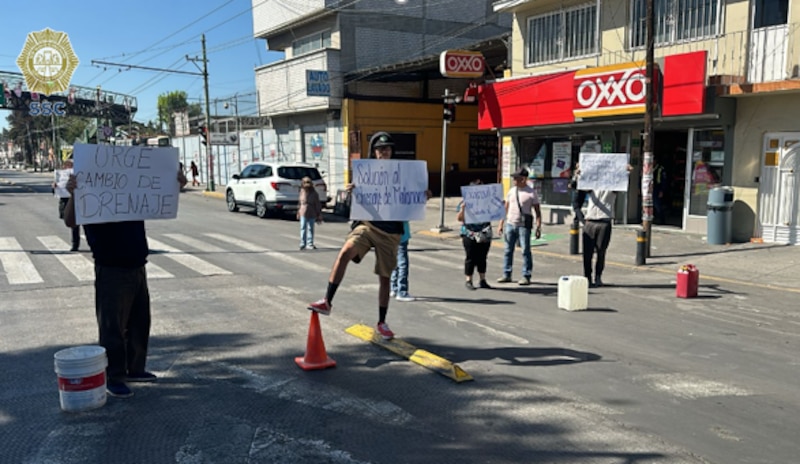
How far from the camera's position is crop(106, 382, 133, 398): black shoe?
4562mm

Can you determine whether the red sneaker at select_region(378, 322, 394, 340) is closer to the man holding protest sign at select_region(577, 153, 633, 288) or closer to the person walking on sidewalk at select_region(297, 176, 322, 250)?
the man holding protest sign at select_region(577, 153, 633, 288)

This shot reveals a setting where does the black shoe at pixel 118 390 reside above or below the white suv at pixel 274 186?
below

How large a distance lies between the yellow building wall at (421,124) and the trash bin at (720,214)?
49.2 ft

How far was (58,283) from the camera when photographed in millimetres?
8984

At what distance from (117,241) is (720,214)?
1265cm

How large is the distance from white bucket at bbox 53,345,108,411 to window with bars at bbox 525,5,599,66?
1518 centimetres

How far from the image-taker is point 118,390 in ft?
15.0

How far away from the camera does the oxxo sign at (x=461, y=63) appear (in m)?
18.4

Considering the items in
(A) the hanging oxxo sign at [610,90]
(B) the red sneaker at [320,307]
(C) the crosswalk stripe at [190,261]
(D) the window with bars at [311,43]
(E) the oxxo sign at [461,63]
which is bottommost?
(C) the crosswalk stripe at [190,261]

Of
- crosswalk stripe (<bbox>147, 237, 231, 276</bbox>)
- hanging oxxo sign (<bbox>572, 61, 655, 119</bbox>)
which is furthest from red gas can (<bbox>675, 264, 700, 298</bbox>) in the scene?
crosswalk stripe (<bbox>147, 237, 231, 276</bbox>)

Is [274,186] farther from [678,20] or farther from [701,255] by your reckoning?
[701,255]

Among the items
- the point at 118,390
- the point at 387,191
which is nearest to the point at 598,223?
the point at 387,191

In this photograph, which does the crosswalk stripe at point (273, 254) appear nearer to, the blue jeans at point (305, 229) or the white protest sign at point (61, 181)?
the blue jeans at point (305, 229)

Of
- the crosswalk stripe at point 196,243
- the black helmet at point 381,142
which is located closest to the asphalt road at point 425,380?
the black helmet at point 381,142
